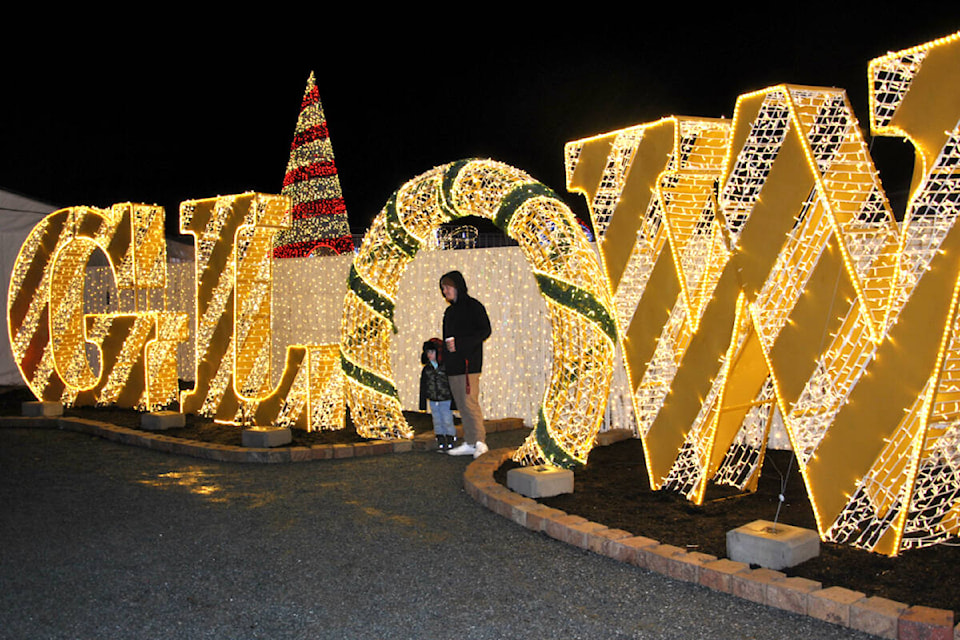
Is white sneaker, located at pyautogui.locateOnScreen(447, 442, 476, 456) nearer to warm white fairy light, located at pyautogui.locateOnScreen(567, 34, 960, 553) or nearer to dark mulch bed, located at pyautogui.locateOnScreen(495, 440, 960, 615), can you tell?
dark mulch bed, located at pyautogui.locateOnScreen(495, 440, 960, 615)

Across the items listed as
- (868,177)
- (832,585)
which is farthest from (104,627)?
(868,177)

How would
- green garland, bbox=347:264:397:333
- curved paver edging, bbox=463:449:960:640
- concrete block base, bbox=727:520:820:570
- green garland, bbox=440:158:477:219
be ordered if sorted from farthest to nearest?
1. green garland, bbox=347:264:397:333
2. green garland, bbox=440:158:477:219
3. concrete block base, bbox=727:520:820:570
4. curved paver edging, bbox=463:449:960:640

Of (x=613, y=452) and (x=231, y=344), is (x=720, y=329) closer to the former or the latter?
(x=613, y=452)

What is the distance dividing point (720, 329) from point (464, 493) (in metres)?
2.30

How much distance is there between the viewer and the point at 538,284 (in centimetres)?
636

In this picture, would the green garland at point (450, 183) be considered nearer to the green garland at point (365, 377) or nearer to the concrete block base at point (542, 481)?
the green garland at point (365, 377)

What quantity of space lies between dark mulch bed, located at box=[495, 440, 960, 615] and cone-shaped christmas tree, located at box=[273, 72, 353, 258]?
411 inches

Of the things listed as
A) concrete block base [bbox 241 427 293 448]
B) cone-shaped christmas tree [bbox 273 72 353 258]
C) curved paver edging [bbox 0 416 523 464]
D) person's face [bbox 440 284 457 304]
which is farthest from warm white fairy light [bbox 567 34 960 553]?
cone-shaped christmas tree [bbox 273 72 353 258]

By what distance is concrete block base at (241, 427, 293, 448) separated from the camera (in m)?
7.72

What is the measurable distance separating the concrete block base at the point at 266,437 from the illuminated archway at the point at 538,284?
713 mm

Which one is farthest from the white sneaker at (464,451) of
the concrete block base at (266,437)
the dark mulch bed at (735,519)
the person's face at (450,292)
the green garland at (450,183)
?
the green garland at (450,183)

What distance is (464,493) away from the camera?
20.2 ft

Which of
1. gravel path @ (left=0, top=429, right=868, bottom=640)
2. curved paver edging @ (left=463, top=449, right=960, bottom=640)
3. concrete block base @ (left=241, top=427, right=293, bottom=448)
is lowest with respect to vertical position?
gravel path @ (left=0, top=429, right=868, bottom=640)

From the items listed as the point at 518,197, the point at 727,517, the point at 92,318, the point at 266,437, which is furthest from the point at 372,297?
the point at 92,318
